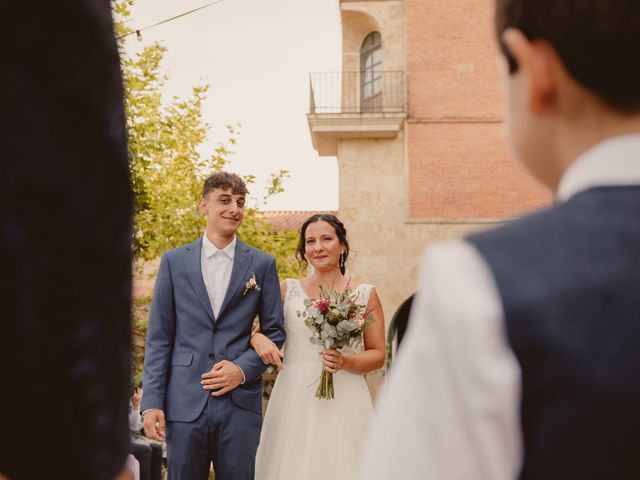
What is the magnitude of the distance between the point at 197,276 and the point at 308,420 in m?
1.70

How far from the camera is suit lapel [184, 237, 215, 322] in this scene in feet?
16.3

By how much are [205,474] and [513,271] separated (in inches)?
177

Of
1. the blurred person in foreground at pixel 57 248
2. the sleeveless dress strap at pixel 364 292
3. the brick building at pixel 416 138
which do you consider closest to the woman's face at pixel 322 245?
the sleeveless dress strap at pixel 364 292

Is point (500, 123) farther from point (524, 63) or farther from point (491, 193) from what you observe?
point (524, 63)

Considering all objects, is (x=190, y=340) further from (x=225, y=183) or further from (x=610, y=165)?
(x=610, y=165)

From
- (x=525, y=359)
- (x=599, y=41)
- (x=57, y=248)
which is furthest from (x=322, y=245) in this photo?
(x=525, y=359)

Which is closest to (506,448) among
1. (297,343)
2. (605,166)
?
(605,166)

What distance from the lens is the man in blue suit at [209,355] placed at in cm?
480


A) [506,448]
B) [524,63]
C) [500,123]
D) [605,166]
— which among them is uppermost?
[500,123]

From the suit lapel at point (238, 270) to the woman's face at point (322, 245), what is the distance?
82cm

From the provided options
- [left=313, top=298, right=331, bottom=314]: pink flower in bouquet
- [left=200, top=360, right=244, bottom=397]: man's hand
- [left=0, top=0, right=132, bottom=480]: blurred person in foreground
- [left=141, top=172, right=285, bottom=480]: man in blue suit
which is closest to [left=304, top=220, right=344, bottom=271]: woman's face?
[left=313, top=298, right=331, bottom=314]: pink flower in bouquet

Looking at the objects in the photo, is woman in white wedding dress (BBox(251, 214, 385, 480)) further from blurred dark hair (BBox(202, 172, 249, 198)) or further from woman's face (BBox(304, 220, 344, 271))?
blurred dark hair (BBox(202, 172, 249, 198))

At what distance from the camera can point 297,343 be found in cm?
601

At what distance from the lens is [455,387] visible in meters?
0.74
